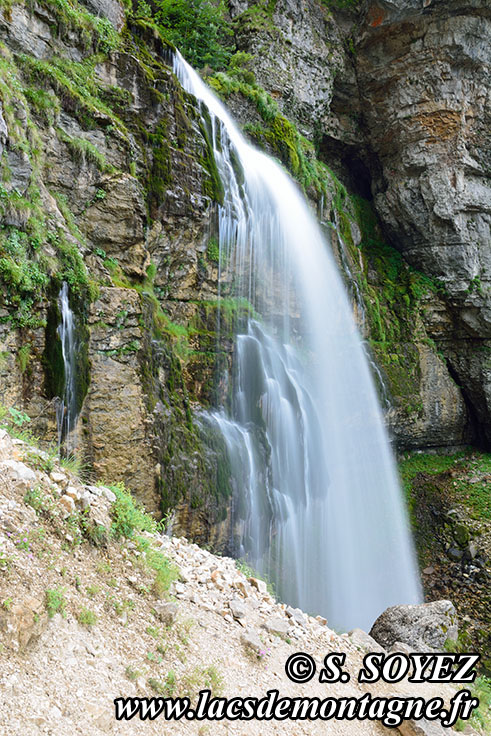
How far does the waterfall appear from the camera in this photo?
553 centimetres

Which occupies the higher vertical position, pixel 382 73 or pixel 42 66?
pixel 382 73

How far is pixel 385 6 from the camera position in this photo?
48.9ft

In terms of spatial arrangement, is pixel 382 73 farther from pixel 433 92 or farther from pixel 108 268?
pixel 108 268

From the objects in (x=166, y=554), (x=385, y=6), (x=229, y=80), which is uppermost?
(x=385, y=6)

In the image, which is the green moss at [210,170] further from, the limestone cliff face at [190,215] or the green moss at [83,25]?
the green moss at [83,25]

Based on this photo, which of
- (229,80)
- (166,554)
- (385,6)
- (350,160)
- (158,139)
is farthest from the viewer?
(350,160)

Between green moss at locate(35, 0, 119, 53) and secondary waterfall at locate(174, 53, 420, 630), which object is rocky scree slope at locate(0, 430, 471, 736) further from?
green moss at locate(35, 0, 119, 53)

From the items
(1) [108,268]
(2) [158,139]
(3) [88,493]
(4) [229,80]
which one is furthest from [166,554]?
(4) [229,80]

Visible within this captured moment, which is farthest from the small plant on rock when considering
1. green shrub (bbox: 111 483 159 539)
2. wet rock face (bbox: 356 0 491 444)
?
wet rock face (bbox: 356 0 491 444)

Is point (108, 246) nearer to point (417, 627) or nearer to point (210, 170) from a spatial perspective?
point (210, 170)

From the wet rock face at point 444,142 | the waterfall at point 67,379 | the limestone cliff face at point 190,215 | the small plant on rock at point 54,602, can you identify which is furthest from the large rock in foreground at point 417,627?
the wet rock face at point 444,142

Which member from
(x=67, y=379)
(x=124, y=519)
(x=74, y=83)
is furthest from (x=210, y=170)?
(x=124, y=519)

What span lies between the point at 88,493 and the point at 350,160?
19.5 meters

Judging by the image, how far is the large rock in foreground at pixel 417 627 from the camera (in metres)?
5.58
